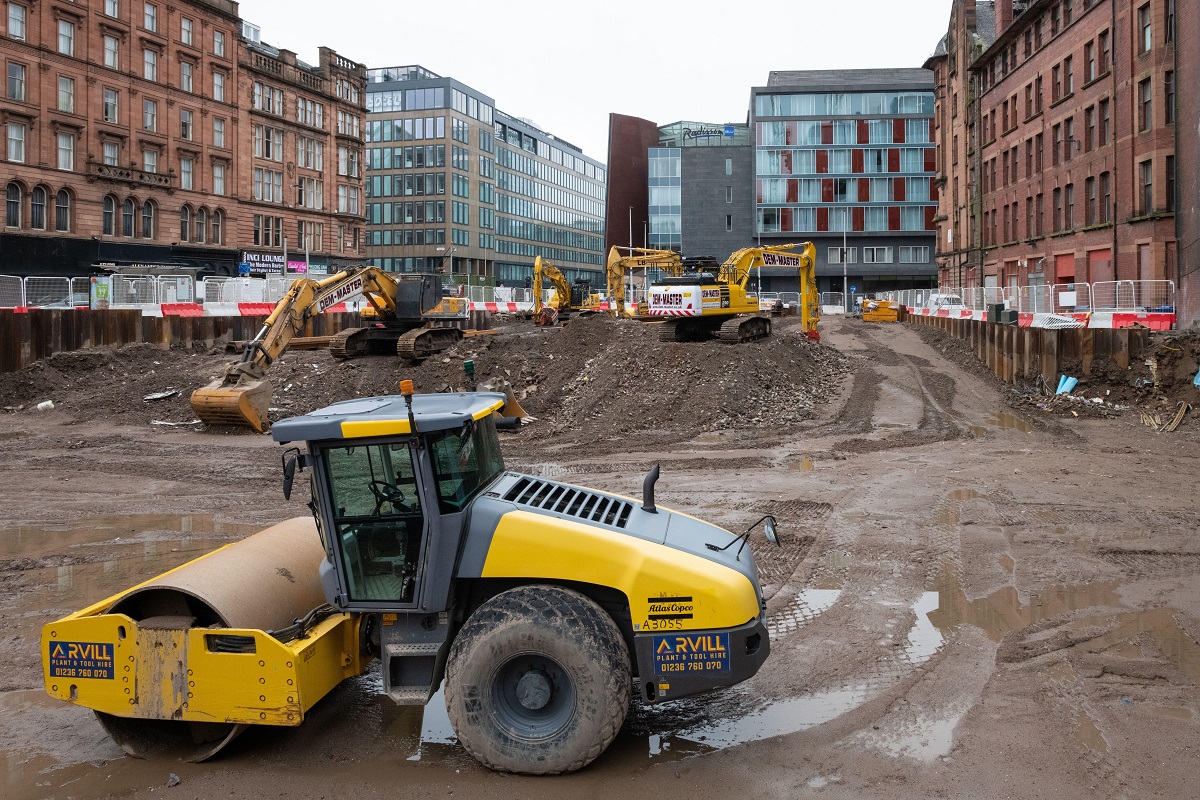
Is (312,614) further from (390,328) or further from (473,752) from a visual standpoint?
(390,328)

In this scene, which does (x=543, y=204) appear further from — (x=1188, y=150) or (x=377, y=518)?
(x=377, y=518)

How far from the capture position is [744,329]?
29.0m

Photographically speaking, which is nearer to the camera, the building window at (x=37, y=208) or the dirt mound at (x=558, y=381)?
the dirt mound at (x=558, y=381)

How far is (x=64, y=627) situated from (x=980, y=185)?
60785 mm

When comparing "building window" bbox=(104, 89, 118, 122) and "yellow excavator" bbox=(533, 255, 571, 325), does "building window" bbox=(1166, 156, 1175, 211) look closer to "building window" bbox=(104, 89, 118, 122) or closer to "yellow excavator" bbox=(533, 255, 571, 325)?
"yellow excavator" bbox=(533, 255, 571, 325)

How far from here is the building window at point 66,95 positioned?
4812cm

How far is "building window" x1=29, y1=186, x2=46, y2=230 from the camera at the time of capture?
46.4m

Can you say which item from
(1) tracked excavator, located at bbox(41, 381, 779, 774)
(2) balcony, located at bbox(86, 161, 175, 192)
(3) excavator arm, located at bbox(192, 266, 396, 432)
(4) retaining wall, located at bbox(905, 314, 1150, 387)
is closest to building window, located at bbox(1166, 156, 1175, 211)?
(4) retaining wall, located at bbox(905, 314, 1150, 387)

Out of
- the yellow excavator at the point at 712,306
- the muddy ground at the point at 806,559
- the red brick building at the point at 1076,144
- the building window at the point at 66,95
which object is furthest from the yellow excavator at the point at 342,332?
A: the building window at the point at 66,95

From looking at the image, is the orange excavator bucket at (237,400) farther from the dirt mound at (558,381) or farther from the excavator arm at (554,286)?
the excavator arm at (554,286)

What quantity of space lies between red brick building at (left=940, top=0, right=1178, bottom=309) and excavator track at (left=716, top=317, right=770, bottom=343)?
1683 centimetres

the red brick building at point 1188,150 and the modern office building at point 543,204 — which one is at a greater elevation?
the modern office building at point 543,204

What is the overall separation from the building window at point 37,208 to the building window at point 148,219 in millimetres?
6117

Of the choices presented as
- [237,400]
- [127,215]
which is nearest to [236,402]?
[237,400]
